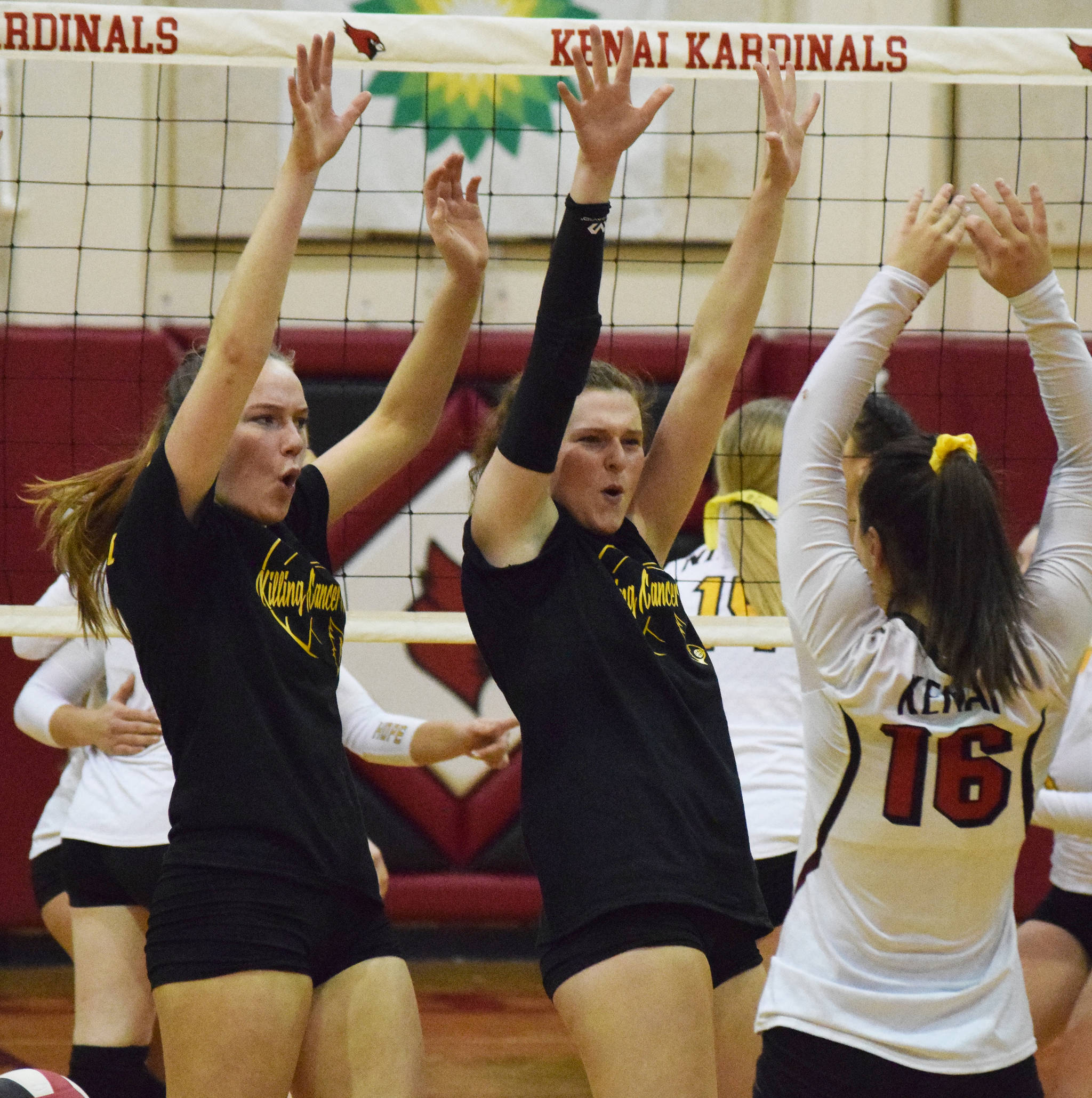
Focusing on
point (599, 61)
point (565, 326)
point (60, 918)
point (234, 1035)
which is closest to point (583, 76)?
point (599, 61)

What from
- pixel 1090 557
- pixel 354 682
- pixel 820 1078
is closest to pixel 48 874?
pixel 354 682

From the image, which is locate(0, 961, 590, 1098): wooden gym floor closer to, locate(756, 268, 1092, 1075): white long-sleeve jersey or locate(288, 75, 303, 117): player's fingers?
locate(756, 268, 1092, 1075): white long-sleeve jersey

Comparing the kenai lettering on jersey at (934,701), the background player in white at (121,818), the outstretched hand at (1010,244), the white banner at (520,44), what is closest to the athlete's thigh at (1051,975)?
the background player in white at (121,818)

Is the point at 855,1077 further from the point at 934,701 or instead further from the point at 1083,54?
the point at 1083,54

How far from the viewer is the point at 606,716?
1886 millimetres

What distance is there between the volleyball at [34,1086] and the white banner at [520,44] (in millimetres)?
2230

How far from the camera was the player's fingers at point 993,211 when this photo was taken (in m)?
1.89

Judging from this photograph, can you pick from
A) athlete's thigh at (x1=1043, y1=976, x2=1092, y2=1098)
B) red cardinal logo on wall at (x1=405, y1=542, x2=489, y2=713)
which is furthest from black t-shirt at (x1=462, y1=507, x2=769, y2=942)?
red cardinal logo on wall at (x1=405, y1=542, x2=489, y2=713)

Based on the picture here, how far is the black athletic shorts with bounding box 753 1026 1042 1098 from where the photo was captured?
1682 millimetres

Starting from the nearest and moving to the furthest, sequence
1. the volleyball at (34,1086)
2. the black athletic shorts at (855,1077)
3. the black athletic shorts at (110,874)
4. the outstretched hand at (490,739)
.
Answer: the volleyball at (34,1086) < the black athletic shorts at (855,1077) < the outstretched hand at (490,739) < the black athletic shorts at (110,874)

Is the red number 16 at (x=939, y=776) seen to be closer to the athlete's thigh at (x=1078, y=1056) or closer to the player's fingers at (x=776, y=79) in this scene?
the player's fingers at (x=776, y=79)

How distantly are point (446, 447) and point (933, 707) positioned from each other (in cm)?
347

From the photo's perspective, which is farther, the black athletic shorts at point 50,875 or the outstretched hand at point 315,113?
the black athletic shorts at point 50,875

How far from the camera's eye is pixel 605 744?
187cm
